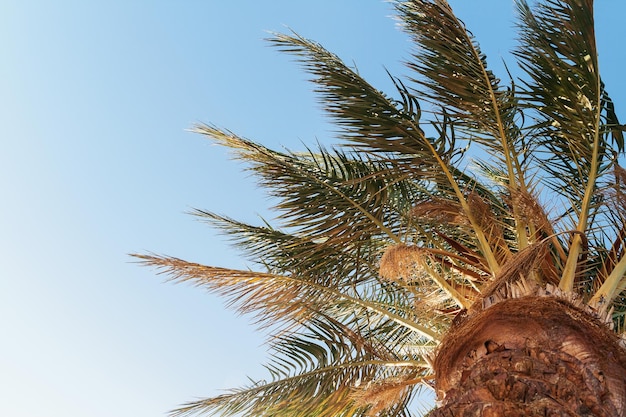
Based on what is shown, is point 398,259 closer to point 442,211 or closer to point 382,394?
point 442,211

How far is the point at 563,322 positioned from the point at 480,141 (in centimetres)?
240

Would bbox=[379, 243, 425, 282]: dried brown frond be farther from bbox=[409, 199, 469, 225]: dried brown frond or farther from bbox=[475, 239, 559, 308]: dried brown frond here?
bbox=[475, 239, 559, 308]: dried brown frond

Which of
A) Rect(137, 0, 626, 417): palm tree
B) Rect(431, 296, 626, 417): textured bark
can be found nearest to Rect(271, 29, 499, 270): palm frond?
Rect(137, 0, 626, 417): palm tree

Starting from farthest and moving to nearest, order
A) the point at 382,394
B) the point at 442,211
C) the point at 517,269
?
the point at 442,211
the point at 382,394
the point at 517,269

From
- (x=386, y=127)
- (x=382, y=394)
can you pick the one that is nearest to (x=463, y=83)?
(x=386, y=127)

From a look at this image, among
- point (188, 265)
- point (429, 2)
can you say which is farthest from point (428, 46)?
point (188, 265)

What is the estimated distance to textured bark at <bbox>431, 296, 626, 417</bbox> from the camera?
3387mm

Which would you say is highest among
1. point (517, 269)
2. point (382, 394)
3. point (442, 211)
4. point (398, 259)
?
point (442, 211)

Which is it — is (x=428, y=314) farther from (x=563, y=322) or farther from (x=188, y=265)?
(x=188, y=265)

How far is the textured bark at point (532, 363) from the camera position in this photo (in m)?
3.39

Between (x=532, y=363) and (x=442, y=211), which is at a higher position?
(x=442, y=211)

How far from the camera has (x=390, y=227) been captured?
259 inches

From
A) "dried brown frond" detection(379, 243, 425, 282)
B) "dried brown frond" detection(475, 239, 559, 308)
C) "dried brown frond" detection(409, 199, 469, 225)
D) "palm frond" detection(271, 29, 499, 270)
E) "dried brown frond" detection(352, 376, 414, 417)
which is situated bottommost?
"dried brown frond" detection(352, 376, 414, 417)

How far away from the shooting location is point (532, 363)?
142 inches
